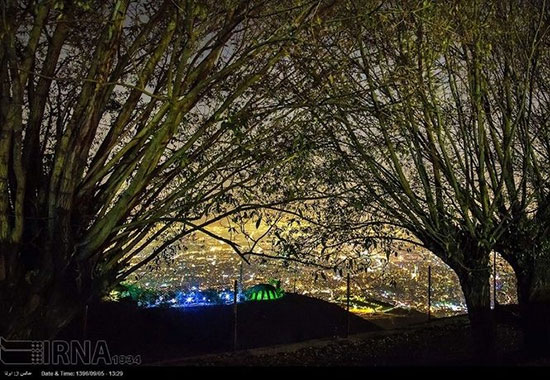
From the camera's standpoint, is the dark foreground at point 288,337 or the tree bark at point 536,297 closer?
the dark foreground at point 288,337

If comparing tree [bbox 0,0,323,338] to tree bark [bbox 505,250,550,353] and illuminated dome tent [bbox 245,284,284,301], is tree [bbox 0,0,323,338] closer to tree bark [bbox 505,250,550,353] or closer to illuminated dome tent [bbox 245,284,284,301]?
tree bark [bbox 505,250,550,353]

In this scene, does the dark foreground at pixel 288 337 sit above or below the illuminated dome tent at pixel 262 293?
below

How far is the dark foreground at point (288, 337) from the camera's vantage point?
990 cm

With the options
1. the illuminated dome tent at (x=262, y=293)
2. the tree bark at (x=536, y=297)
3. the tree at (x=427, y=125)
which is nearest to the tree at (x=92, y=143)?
the tree at (x=427, y=125)

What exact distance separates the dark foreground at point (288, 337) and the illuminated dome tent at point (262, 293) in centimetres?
55

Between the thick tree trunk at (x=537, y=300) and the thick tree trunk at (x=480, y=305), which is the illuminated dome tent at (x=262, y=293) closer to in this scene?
the thick tree trunk at (x=480, y=305)

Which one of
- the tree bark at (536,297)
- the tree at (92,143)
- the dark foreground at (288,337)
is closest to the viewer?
the tree at (92,143)

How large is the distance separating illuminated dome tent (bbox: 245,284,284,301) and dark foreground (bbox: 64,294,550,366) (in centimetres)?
55

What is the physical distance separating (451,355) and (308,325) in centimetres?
372

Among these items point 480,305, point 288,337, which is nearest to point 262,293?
point 288,337

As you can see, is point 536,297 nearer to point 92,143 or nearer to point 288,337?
point 288,337

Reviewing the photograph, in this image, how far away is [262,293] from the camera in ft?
52.2

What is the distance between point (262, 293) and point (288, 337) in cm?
368

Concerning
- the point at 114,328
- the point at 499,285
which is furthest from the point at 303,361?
the point at 499,285
